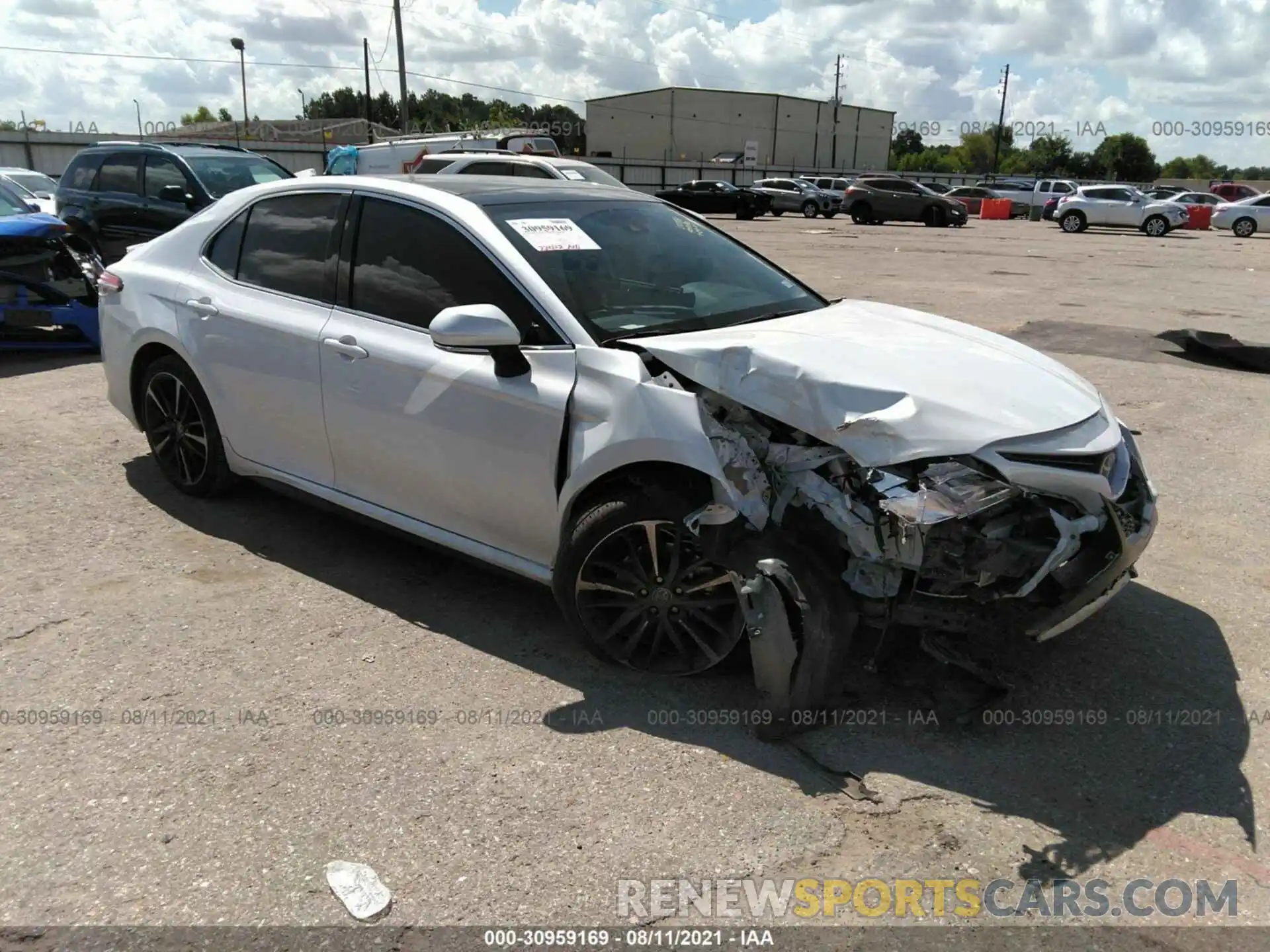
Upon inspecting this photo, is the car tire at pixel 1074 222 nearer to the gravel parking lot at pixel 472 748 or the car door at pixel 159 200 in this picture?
the car door at pixel 159 200

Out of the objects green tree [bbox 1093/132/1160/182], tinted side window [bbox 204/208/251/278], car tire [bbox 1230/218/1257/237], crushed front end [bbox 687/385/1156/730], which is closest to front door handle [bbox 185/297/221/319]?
tinted side window [bbox 204/208/251/278]

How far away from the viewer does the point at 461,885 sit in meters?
2.55

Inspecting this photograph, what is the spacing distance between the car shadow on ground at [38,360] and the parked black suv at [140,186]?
280cm

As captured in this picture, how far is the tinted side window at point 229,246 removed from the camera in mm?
4742

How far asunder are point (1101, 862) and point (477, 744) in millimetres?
1848

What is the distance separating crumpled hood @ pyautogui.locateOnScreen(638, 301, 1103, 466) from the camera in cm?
295

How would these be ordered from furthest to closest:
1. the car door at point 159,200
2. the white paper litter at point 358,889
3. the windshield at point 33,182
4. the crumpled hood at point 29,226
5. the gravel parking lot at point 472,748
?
the windshield at point 33,182
the car door at point 159,200
the crumpled hood at point 29,226
the gravel parking lot at point 472,748
the white paper litter at point 358,889

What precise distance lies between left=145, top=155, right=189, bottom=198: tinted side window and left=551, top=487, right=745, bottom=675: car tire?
10285mm

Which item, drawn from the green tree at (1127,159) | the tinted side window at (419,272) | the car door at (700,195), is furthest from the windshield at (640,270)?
the green tree at (1127,159)

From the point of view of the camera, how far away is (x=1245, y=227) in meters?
33.6

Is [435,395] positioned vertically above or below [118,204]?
below

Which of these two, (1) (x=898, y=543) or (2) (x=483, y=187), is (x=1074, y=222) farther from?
(1) (x=898, y=543)

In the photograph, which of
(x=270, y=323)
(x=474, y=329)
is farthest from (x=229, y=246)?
(x=474, y=329)

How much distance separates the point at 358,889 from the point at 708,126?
8768 cm
